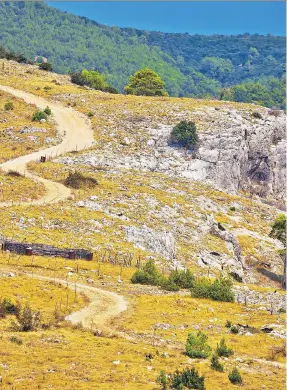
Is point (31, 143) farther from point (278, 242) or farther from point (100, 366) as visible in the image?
point (100, 366)

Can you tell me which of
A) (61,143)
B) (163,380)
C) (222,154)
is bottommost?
(163,380)

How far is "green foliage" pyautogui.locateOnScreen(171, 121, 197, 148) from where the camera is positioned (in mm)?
108938

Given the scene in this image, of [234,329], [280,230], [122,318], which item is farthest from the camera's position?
[280,230]

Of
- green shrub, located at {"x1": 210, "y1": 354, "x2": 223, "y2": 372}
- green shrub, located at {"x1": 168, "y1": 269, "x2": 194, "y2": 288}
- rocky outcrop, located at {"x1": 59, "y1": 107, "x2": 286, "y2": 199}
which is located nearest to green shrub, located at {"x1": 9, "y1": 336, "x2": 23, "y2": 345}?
green shrub, located at {"x1": 210, "y1": 354, "x2": 223, "y2": 372}

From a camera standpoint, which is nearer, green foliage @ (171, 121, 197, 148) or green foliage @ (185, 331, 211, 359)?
green foliage @ (185, 331, 211, 359)

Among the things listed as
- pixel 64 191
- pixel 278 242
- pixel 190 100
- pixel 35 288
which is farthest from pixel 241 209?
pixel 35 288

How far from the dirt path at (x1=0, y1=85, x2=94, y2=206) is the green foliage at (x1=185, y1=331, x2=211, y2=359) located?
122ft

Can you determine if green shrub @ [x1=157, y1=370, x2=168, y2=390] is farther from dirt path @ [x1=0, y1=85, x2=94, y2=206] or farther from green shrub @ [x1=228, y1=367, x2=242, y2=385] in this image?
dirt path @ [x1=0, y1=85, x2=94, y2=206]

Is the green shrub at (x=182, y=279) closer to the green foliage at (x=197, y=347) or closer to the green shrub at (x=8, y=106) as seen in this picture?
the green foliage at (x=197, y=347)

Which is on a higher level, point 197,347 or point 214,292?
point 214,292

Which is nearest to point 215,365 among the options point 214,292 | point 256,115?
point 214,292

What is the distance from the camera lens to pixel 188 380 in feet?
94.6

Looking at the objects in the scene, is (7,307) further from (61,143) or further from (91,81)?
(91,81)

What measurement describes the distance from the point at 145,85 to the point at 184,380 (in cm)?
13034
